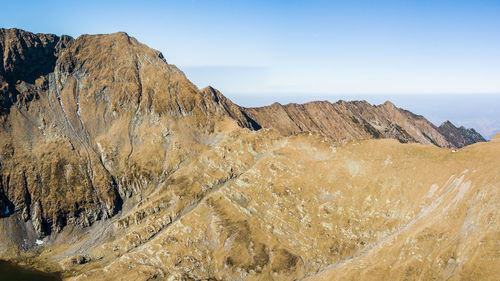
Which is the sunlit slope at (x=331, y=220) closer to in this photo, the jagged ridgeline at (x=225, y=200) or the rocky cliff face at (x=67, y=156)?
the jagged ridgeline at (x=225, y=200)

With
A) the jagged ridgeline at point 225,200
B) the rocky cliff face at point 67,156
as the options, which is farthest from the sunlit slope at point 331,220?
the rocky cliff face at point 67,156

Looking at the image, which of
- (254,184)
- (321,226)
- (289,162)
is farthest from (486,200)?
(254,184)

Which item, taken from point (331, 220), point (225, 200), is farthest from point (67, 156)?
point (331, 220)

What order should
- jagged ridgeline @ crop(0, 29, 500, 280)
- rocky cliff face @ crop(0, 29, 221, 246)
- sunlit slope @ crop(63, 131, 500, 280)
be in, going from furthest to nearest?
rocky cliff face @ crop(0, 29, 221, 246) < jagged ridgeline @ crop(0, 29, 500, 280) < sunlit slope @ crop(63, 131, 500, 280)

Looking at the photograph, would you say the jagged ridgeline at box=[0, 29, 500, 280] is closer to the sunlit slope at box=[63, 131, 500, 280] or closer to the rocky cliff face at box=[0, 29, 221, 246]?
the sunlit slope at box=[63, 131, 500, 280]

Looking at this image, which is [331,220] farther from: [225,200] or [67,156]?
[67,156]

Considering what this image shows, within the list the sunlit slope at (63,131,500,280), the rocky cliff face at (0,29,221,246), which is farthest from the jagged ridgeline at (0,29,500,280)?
the rocky cliff face at (0,29,221,246)

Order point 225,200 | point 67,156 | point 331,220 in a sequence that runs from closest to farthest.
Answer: point 331,220
point 225,200
point 67,156

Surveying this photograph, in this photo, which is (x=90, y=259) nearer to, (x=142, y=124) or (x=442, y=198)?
(x=142, y=124)
